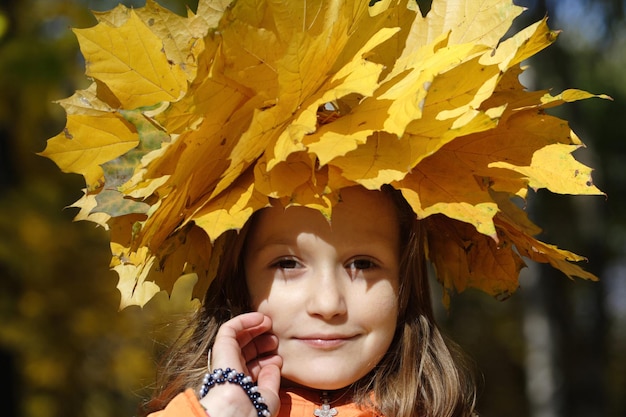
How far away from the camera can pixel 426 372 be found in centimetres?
215

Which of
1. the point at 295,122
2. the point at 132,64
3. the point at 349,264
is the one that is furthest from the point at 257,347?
the point at 132,64

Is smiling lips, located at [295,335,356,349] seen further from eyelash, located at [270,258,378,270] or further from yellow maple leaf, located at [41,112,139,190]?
yellow maple leaf, located at [41,112,139,190]

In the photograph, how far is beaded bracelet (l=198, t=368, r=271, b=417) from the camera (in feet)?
6.09

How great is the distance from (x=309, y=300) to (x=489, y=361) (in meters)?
12.0

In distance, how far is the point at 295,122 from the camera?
5.82 ft

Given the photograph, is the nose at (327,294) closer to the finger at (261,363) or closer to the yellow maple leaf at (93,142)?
the finger at (261,363)

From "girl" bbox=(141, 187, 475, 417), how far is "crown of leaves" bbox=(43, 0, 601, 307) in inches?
5.5

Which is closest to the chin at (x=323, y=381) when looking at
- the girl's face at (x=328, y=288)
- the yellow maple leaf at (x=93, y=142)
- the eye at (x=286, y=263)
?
the girl's face at (x=328, y=288)

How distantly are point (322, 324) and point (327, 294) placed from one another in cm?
8

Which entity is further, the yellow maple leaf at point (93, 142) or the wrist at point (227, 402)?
the yellow maple leaf at point (93, 142)

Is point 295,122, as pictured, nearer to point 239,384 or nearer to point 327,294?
point 327,294

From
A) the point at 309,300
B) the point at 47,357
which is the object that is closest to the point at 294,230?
the point at 309,300

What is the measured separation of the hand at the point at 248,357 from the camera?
6.06 feet

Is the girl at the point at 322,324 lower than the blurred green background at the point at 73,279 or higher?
higher
